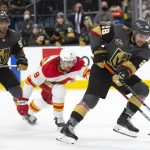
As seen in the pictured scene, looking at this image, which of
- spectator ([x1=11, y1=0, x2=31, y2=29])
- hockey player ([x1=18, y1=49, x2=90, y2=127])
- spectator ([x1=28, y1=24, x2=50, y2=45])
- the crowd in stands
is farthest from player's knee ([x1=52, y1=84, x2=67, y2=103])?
spectator ([x1=11, y1=0, x2=31, y2=29])

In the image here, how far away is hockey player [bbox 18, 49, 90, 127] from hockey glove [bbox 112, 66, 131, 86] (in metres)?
0.38

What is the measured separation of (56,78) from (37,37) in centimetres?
303

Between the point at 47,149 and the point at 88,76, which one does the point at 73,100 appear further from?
the point at 47,149

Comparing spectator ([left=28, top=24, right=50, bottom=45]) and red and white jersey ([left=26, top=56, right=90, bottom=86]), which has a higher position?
red and white jersey ([left=26, top=56, right=90, bottom=86])

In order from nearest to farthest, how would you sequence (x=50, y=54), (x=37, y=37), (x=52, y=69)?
(x=52, y=69)
(x=50, y=54)
(x=37, y=37)

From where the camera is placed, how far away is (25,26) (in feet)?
24.0

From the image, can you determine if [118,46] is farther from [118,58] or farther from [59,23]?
[59,23]

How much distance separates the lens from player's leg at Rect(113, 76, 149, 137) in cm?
387

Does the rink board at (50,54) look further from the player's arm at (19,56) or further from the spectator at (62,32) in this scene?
the player's arm at (19,56)

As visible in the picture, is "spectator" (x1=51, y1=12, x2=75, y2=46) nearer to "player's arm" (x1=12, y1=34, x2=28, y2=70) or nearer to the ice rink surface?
the ice rink surface

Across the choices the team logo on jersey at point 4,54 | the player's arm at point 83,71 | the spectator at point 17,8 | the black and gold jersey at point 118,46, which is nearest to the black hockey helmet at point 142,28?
the black and gold jersey at point 118,46

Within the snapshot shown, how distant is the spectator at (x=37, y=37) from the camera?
6926 millimetres

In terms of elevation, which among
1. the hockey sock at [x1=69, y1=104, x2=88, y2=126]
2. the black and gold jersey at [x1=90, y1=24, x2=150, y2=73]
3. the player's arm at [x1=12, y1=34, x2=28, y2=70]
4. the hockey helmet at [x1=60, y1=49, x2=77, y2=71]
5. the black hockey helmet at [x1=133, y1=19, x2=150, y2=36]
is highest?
the black hockey helmet at [x1=133, y1=19, x2=150, y2=36]

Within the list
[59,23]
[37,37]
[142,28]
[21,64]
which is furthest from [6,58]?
[59,23]
